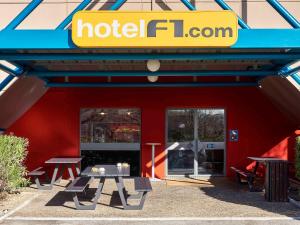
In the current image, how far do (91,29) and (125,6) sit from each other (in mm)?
2972

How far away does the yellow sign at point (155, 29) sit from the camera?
680cm

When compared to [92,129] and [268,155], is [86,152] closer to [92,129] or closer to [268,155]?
[92,129]

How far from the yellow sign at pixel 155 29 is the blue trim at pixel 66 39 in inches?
9.6

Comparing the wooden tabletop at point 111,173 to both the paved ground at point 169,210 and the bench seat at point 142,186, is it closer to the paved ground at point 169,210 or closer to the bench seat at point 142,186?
the bench seat at point 142,186

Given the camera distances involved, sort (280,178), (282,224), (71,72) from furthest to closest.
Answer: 1. (71,72)
2. (280,178)
3. (282,224)

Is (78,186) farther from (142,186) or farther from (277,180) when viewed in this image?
(277,180)

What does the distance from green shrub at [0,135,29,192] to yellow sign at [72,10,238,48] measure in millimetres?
3113

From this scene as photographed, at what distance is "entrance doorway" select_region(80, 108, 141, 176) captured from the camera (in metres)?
12.4

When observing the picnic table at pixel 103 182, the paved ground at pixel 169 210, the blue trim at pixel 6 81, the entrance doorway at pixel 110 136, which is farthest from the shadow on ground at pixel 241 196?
the blue trim at pixel 6 81

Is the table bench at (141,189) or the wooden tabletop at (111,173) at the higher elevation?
the wooden tabletop at (111,173)

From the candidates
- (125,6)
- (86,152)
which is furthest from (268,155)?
(125,6)

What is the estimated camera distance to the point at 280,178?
8.62 metres

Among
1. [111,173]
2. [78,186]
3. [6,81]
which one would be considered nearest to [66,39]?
[111,173]

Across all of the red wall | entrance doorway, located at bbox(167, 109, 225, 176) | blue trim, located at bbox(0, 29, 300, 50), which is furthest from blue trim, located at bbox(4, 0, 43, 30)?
entrance doorway, located at bbox(167, 109, 225, 176)
